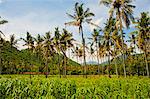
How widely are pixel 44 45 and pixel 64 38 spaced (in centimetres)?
848

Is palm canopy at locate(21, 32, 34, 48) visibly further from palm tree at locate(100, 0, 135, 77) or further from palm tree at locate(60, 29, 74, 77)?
palm tree at locate(100, 0, 135, 77)

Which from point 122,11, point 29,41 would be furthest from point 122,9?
point 29,41

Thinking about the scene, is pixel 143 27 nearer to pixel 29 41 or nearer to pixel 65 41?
pixel 65 41

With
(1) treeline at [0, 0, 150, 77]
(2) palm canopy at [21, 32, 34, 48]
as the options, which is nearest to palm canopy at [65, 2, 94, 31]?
(1) treeline at [0, 0, 150, 77]

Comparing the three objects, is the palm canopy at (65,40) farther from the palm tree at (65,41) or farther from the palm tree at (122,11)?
the palm tree at (122,11)

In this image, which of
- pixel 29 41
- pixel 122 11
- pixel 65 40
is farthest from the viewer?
pixel 29 41

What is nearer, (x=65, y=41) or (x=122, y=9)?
(x=122, y=9)

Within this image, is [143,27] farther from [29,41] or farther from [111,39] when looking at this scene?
[29,41]

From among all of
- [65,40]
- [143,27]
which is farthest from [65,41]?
[143,27]

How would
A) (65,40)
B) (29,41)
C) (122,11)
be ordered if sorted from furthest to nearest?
1. (29,41)
2. (65,40)
3. (122,11)

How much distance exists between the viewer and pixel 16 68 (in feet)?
284

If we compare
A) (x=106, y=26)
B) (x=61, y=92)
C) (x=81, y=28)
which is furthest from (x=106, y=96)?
(x=106, y=26)

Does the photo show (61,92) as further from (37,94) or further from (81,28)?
(81,28)

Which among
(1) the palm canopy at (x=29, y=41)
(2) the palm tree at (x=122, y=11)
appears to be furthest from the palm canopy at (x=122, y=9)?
(1) the palm canopy at (x=29, y=41)
